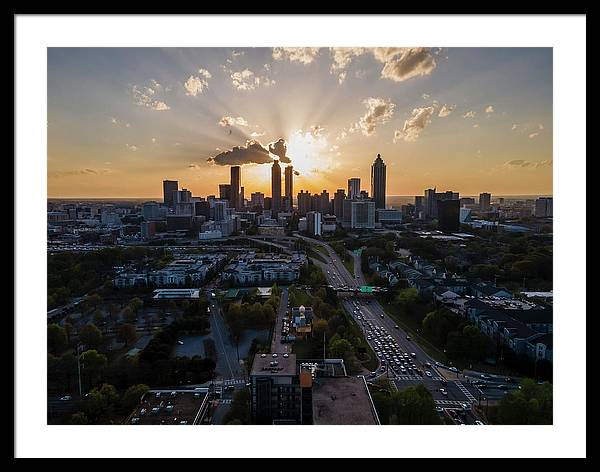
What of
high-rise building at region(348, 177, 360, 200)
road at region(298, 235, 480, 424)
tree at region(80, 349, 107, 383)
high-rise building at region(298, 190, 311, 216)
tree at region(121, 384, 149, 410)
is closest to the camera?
tree at region(121, 384, 149, 410)

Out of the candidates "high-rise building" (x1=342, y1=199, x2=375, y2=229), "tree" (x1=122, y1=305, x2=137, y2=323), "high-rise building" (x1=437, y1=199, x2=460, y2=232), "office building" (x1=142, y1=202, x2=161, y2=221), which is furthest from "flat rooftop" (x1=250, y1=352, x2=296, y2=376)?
"office building" (x1=142, y1=202, x2=161, y2=221)

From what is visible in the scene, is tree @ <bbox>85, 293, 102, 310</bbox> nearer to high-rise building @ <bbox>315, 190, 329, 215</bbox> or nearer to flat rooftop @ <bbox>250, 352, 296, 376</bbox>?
flat rooftop @ <bbox>250, 352, 296, 376</bbox>

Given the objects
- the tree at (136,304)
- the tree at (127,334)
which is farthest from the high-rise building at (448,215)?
the tree at (127,334)

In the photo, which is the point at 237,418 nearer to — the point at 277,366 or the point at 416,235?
the point at 277,366

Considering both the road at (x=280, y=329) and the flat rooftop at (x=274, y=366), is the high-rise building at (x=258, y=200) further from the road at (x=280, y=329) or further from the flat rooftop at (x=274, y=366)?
the flat rooftop at (x=274, y=366)

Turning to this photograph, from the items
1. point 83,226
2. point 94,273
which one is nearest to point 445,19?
point 94,273

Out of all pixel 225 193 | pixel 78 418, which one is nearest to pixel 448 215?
pixel 225 193
